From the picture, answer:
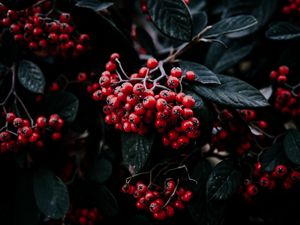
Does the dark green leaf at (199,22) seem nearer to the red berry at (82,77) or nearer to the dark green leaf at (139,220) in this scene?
the red berry at (82,77)

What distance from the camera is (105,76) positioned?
0.86m

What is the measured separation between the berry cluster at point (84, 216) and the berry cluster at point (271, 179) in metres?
0.49

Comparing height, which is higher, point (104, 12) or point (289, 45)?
point (104, 12)

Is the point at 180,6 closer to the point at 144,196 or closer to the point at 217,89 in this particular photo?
the point at 217,89

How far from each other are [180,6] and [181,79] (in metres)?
0.20

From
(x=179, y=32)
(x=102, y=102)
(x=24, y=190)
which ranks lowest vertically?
(x=24, y=190)

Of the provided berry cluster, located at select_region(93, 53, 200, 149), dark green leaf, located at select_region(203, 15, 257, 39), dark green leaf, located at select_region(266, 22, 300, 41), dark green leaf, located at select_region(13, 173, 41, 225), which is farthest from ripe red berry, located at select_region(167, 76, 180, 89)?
dark green leaf, located at select_region(13, 173, 41, 225)

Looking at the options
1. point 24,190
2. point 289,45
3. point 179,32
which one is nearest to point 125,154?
point 179,32

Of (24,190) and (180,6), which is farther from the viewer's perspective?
(24,190)

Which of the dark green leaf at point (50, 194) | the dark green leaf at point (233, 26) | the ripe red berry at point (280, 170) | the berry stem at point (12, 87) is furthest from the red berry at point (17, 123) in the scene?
the ripe red berry at point (280, 170)

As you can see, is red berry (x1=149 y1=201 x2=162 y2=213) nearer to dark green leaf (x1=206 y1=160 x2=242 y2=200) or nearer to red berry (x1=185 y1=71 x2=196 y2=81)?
dark green leaf (x1=206 y1=160 x2=242 y2=200)

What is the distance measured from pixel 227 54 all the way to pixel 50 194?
0.77 meters

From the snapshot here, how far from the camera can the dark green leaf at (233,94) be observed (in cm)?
83

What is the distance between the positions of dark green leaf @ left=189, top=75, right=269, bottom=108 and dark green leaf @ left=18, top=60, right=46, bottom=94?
449 millimetres
